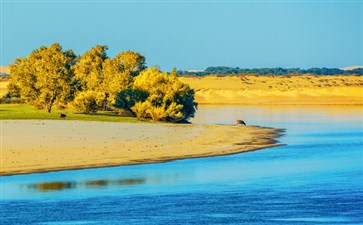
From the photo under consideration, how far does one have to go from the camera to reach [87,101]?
220ft

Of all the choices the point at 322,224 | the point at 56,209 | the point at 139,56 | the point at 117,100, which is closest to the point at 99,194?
the point at 56,209

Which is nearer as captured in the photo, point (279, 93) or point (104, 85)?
point (104, 85)

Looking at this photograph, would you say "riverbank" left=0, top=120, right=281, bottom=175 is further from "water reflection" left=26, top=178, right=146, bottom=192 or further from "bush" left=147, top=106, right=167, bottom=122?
"bush" left=147, top=106, right=167, bottom=122

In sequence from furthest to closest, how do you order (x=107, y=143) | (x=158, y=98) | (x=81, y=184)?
1. (x=158, y=98)
2. (x=107, y=143)
3. (x=81, y=184)

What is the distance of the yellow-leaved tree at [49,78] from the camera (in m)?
67.1

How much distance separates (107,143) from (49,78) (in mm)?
28864

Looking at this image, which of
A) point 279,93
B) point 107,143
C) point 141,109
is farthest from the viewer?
point 279,93

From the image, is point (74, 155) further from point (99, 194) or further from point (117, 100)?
point (117, 100)

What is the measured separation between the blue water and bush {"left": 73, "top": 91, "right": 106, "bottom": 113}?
31.9 meters

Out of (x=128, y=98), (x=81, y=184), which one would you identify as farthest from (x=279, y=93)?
(x=81, y=184)

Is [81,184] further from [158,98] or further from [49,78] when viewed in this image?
[49,78]

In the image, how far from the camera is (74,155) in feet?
110

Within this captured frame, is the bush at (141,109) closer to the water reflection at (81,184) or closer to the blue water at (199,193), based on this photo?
the blue water at (199,193)

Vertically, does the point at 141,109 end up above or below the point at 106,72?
below
